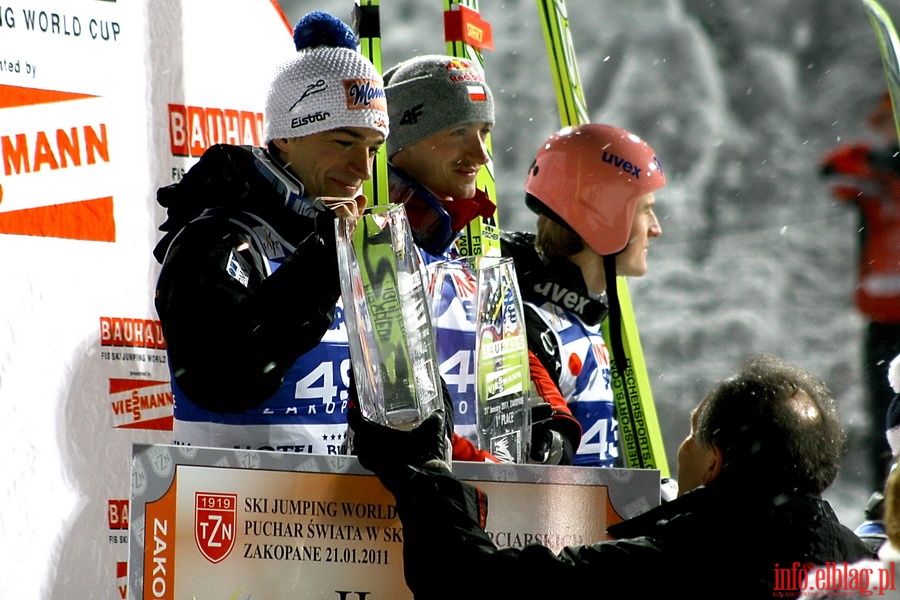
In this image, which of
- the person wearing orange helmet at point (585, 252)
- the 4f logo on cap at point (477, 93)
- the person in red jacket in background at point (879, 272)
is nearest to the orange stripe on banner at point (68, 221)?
the 4f logo on cap at point (477, 93)

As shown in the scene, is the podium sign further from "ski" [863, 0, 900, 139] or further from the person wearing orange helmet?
"ski" [863, 0, 900, 139]

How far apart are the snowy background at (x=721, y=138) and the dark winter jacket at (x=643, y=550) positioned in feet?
19.3

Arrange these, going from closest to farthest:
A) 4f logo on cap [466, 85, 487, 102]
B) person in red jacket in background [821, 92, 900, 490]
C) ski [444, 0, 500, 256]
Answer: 4f logo on cap [466, 85, 487, 102] → ski [444, 0, 500, 256] → person in red jacket in background [821, 92, 900, 490]

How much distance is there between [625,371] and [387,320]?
7.90 ft

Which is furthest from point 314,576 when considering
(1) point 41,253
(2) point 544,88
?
(2) point 544,88

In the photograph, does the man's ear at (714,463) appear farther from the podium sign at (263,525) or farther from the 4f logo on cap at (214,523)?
the 4f logo on cap at (214,523)

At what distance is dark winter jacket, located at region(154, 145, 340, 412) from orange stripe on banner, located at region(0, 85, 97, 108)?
586 mm

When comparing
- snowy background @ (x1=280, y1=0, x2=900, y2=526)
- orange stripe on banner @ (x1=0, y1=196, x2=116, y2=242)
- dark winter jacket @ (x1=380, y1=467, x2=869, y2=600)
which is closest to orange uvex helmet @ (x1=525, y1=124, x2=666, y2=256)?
orange stripe on banner @ (x1=0, y1=196, x2=116, y2=242)

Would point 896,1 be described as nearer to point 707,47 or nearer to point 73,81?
point 707,47

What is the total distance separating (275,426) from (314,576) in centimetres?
61

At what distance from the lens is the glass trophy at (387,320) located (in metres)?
1.83

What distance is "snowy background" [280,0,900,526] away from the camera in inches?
325

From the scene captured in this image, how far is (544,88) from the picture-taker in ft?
28.6

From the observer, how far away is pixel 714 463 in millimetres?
1952
